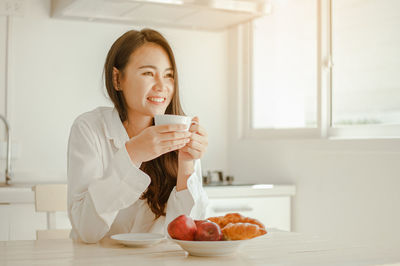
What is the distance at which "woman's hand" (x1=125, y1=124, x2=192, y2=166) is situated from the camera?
140 centimetres

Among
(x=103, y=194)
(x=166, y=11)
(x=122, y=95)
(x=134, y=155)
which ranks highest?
(x=166, y=11)

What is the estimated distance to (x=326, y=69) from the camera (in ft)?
9.33

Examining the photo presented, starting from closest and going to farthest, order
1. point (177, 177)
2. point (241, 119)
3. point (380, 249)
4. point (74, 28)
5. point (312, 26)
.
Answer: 1. point (380, 249)
2. point (177, 177)
3. point (312, 26)
4. point (74, 28)
5. point (241, 119)

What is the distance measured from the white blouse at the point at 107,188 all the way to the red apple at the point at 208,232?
25cm

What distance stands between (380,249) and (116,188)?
70cm

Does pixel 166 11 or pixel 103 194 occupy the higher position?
pixel 166 11

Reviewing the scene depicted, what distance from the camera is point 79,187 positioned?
152cm

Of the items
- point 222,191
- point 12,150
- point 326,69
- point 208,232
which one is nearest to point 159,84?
point 208,232

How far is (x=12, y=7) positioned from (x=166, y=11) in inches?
33.9

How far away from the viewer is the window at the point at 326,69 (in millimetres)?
2477

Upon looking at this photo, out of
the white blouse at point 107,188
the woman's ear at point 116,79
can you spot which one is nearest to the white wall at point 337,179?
the white blouse at point 107,188

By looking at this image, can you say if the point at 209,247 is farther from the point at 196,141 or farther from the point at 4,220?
the point at 4,220

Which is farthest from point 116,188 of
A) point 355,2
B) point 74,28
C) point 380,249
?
point 74,28

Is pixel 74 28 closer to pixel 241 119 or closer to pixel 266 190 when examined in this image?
pixel 241 119
